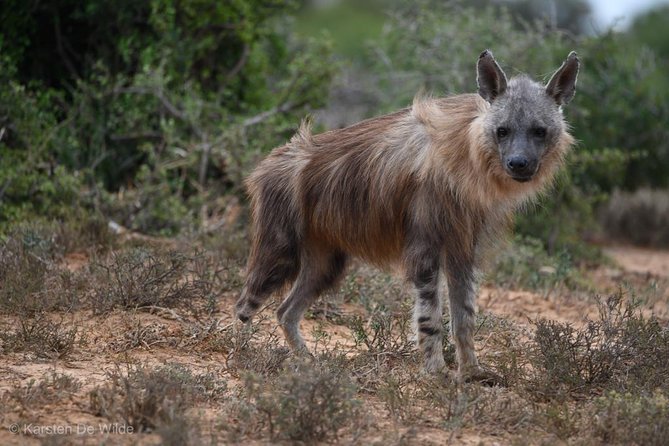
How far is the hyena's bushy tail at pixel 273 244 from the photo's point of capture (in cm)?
625

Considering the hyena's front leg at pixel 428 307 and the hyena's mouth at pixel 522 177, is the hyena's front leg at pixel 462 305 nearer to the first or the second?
the hyena's front leg at pixel 428 307

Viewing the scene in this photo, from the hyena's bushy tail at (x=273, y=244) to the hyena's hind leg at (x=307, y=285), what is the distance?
0.48 ft

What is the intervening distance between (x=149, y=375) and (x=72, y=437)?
63 centimetres

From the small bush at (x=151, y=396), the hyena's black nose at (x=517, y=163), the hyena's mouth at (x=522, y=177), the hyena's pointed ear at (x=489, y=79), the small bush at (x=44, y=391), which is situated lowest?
the small bush at (x=44, y=391)

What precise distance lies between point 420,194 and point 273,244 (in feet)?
3.51

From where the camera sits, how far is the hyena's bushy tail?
6.25 m

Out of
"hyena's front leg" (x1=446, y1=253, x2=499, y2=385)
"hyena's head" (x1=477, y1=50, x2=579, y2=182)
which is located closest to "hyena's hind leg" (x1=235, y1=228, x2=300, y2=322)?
"hyena's front leg" (x1=446, y1=253, x2=499, y2=385)

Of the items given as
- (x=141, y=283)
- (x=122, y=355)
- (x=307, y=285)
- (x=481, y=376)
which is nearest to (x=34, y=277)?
(x=141, y=283)

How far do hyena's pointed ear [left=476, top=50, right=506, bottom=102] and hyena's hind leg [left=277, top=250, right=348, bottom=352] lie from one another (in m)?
1.49

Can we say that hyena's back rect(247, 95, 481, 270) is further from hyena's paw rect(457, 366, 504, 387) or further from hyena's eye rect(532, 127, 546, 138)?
hyena's paw rect(457, 366, 504, 387)

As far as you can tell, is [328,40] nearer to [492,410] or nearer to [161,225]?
[161,225]

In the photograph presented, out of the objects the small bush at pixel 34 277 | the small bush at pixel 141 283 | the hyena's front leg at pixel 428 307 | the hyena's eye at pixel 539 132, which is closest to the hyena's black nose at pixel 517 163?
the hyena's eye at pixel 539 132

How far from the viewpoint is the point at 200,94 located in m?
10.4

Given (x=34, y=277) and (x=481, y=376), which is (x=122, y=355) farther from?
(x=481, y=376)
